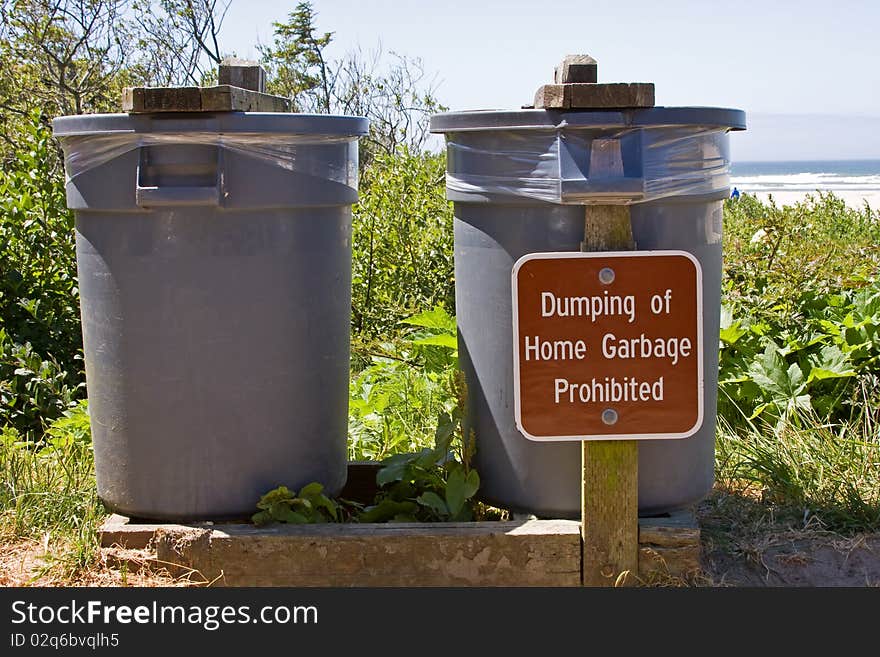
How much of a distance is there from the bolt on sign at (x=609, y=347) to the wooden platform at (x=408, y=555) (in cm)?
29

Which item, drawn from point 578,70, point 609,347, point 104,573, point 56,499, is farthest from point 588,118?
point 56,499

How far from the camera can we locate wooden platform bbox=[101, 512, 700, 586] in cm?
263

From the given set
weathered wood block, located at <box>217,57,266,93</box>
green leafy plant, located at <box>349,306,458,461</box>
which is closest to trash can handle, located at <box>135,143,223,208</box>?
weathered wood block, located at <box>217,57,266,93</box>

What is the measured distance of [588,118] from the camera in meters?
2.44

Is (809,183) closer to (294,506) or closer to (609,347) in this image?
(609,347)

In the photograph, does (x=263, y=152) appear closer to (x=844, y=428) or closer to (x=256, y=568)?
(x=256, y=568)

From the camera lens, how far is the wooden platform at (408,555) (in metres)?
2.63

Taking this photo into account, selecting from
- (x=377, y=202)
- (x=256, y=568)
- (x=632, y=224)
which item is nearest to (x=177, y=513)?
(x=256, y=568)

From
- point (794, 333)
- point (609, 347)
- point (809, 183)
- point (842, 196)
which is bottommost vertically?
Result: point (794, 333)

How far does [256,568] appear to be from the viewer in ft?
8.70

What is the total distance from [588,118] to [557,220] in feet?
0.86

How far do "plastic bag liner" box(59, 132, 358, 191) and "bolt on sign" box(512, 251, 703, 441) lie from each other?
23.6 inches

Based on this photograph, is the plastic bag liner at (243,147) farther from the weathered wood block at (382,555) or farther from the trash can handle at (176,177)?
the weathered wood block at (382,555)

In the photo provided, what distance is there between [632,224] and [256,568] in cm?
133
